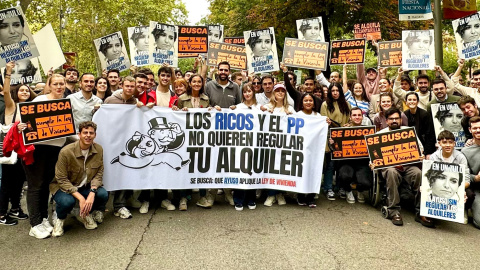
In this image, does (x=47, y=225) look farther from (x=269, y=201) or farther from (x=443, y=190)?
(x=443, y=190)

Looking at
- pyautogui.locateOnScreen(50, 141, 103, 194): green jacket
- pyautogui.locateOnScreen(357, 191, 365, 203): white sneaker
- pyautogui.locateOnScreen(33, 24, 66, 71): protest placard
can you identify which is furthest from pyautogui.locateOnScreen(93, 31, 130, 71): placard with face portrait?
pyautogui.locateOnScreen(357, 191, 365, 203): white sneaker

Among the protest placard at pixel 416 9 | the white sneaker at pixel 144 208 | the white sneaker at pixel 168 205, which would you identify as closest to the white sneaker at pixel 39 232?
→ the white sneaker at pixel 144 208

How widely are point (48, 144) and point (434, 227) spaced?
534 cm

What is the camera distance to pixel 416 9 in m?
9.22

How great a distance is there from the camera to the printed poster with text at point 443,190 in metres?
4.95

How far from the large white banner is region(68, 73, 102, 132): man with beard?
186 millimetres

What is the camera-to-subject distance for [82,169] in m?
4.88

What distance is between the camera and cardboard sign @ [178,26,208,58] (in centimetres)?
802

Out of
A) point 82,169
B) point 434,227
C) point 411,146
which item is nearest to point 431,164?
point 411,146

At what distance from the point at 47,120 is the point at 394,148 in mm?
4854

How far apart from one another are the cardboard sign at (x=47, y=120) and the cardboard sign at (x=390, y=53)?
6.56m

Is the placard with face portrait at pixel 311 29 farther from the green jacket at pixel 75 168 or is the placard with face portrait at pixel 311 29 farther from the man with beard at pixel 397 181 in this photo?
the green jacket at pixel 75 168

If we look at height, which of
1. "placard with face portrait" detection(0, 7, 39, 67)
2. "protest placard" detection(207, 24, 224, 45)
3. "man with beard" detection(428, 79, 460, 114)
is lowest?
"man with beard" detection(428, 79, 460, 114)

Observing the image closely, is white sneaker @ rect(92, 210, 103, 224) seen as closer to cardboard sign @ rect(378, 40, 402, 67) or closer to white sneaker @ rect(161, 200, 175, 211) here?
white sneaker @ rect(161, 200, 175, 211)
